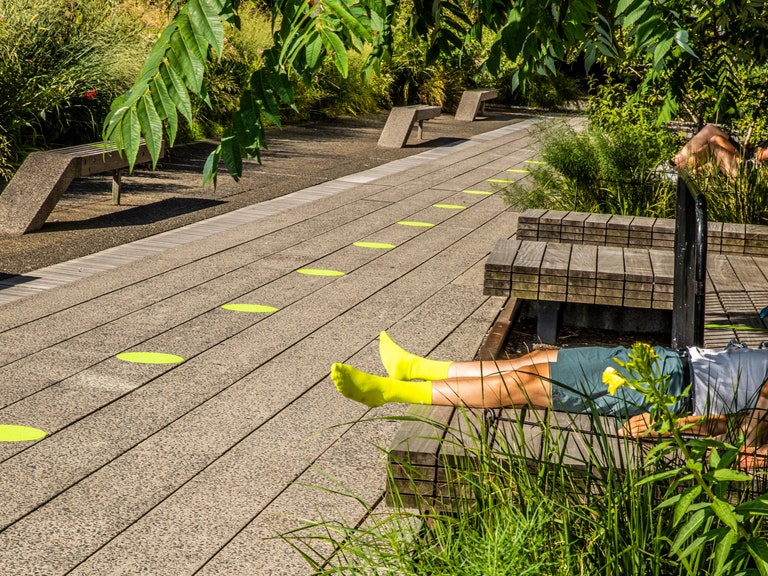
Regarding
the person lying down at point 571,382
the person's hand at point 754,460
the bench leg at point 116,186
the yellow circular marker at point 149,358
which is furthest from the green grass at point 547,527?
the bench leg at point 116,186

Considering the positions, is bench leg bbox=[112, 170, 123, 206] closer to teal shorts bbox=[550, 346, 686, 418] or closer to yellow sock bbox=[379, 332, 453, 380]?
yellow sock bbox=[379, 332, 453, 380]

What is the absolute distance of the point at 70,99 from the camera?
48.0 ft

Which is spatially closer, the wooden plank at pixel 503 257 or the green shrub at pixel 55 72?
the wooden plank at pixel 503 257

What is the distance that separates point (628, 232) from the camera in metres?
7.54

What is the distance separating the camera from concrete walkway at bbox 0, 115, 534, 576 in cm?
377

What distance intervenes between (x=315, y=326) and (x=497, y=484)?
13.0ft

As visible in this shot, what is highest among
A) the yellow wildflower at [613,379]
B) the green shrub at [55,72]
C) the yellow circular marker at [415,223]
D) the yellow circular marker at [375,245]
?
the green shrub at [55,72]

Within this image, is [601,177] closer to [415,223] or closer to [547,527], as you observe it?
[415,223]

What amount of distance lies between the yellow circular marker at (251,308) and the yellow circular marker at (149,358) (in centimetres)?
114

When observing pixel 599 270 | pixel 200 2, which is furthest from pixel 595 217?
pixel 200 2

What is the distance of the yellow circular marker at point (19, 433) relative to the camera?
4.59m

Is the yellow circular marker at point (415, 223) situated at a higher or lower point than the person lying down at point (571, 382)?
lower

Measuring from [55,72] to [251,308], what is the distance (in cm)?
869

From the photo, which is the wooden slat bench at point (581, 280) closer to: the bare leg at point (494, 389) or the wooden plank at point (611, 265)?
the wooden plank at point (611, 265)
